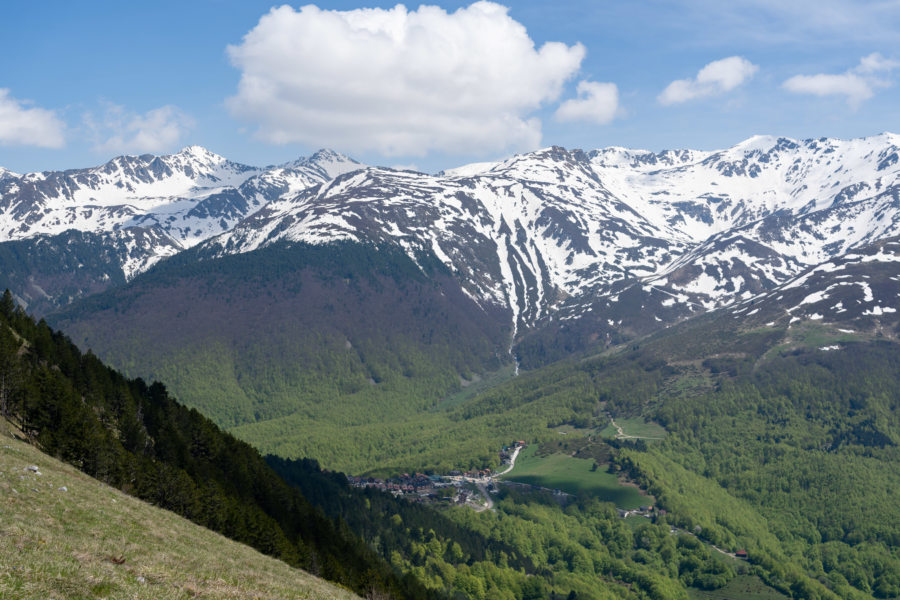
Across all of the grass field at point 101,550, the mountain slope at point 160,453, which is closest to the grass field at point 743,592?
the mountain slope at point 160,453

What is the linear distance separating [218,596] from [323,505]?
13573cm

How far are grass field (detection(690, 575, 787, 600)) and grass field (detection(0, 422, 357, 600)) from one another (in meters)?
154

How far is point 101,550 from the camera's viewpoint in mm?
45250

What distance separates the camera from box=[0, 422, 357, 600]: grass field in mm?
36062

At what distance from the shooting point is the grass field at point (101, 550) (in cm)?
3606

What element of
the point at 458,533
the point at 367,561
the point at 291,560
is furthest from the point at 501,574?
the point at 291,560

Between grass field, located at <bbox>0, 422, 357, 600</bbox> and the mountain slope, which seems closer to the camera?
grass field, located at <bbox>0, 422, 357, 600</bbox>

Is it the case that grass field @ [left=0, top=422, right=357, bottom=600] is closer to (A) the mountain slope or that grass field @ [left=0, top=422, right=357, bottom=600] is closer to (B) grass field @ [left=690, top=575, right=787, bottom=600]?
(A) the mountain slope

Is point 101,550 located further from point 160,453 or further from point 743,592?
point 743,592

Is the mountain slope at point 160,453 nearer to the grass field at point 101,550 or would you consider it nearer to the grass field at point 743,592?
the grass field at point 101,550

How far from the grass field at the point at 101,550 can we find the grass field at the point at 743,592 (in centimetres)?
15408

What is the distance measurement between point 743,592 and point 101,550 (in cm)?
18630

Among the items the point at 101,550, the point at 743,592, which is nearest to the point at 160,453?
the point at 101,550

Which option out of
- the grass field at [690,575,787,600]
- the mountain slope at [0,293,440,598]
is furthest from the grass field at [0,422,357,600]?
the grass field at [690,575,787,600]
